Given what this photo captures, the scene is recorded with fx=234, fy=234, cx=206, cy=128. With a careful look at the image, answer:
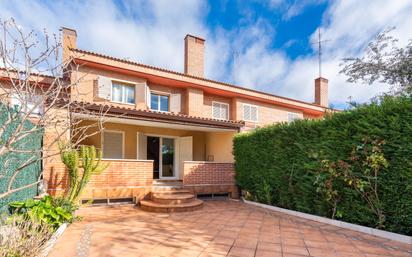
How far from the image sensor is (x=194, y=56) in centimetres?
1697

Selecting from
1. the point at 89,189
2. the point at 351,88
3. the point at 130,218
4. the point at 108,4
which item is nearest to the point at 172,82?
the point at 108,4

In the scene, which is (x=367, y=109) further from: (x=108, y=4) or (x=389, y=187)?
(x=108, y=4)

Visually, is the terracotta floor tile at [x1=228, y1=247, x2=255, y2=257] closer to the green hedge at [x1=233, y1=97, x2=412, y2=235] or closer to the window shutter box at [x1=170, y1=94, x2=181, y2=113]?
the green hedge at [x1=233, y1=97, x2=412, y2=235]

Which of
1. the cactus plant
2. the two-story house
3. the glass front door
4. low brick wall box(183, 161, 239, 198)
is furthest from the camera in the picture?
the glass front door

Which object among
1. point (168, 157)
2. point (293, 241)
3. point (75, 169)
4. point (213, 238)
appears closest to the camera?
point (293, 241)

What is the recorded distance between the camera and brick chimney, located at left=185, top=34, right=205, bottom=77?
16.7 metres

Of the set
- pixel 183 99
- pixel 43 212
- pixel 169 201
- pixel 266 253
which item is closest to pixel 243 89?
pixel 183 99

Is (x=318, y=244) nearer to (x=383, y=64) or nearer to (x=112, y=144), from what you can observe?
(x=112, y=144)

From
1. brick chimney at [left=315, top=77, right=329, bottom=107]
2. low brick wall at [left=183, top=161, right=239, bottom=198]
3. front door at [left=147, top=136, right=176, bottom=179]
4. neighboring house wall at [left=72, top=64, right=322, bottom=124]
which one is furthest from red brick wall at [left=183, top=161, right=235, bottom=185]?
brick chimney at [left=315, top=77, right=329, bottom=107]

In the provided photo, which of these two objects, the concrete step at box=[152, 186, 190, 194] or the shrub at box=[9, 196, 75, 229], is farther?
the concrete step at box=[152, 186, 190, 194]

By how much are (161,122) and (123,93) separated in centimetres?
431

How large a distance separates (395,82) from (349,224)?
9.82m

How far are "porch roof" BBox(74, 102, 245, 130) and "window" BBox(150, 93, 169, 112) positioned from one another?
158 inches

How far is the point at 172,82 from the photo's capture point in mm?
14625
